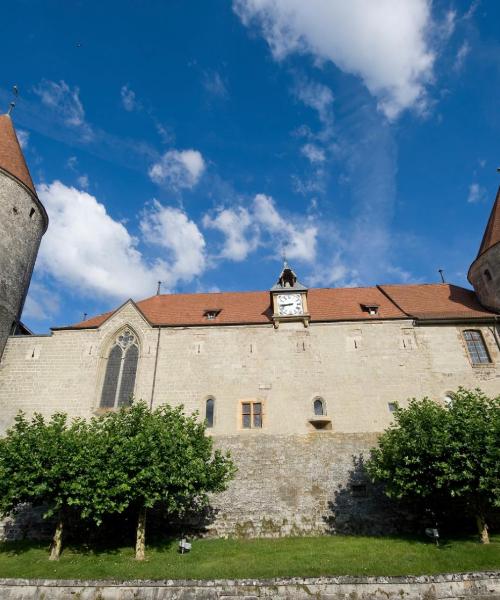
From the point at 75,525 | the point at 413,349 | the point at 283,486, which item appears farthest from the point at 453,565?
the point at 75,525

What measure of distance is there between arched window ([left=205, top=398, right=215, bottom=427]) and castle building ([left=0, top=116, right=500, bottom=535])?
0.19 ft

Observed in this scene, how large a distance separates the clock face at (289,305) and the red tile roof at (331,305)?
0.89 metres

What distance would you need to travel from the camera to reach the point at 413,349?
2120 centimetres

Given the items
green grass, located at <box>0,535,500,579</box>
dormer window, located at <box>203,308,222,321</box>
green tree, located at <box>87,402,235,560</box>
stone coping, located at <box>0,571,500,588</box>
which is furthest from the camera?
dormer window, located at <box>203,308,222,321</box>

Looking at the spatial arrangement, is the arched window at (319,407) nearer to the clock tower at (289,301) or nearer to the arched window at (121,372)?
the clock tower at (289,301)

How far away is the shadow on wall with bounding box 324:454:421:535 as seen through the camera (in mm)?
16141

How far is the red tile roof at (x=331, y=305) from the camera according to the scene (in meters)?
22.8

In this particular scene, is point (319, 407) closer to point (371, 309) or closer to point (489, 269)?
point (371, 309)

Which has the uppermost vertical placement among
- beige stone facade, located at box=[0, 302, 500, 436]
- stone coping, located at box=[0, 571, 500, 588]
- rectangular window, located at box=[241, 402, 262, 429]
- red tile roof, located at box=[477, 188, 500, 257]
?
red tile roof, located at box=[477, 188, 500, 257]

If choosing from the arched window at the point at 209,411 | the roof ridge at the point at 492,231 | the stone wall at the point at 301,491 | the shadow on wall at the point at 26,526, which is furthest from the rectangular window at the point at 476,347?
the shadow on wall at the point at 26,526

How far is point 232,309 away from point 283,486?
35.7ft

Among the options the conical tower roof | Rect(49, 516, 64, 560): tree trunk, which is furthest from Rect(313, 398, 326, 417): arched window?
the conical tower roof

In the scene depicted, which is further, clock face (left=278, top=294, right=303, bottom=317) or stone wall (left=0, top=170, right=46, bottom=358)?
clock face (left=278, top=294, right=303, bottom=317)

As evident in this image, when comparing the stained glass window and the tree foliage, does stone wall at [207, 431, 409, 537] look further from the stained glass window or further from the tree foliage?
the tree foliage
